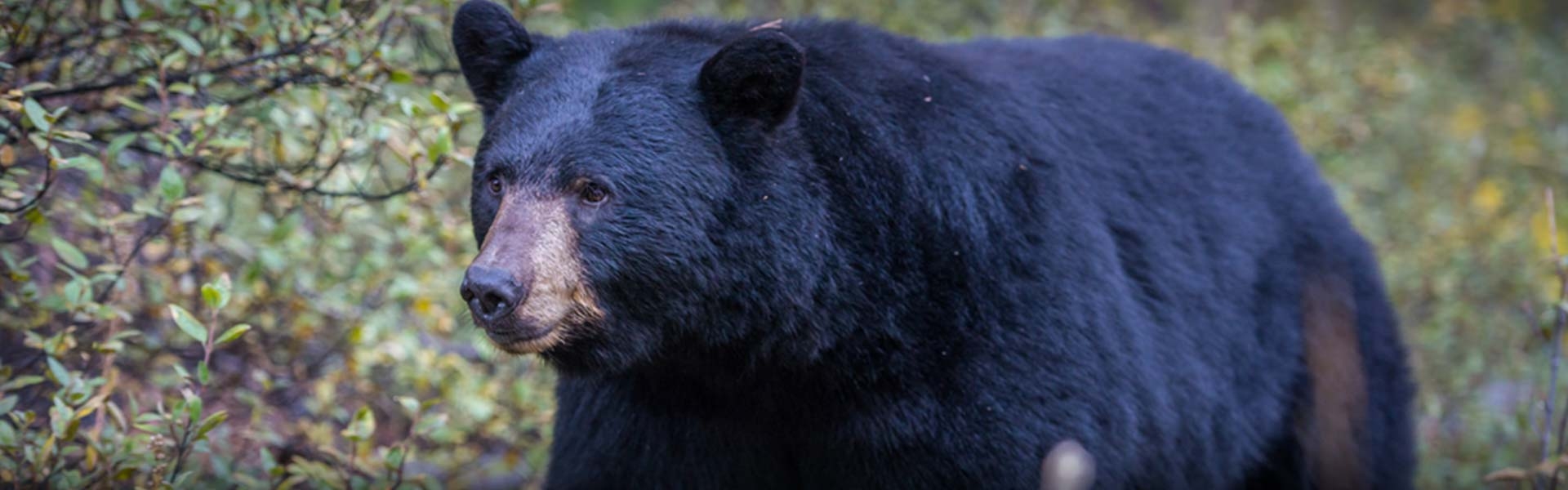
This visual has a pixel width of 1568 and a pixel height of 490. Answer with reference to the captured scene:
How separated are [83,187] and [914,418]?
9.25 feet

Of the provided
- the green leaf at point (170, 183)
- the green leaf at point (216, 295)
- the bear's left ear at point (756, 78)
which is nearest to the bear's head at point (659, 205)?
the bear's left ear at point (756, 78)

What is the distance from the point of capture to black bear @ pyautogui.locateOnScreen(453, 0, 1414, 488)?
3115 mm

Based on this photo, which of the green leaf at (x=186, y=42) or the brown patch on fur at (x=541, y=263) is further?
the green leaf at (x=186, y=42)

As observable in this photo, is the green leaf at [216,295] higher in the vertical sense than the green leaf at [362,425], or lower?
higher

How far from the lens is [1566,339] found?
7004 mm

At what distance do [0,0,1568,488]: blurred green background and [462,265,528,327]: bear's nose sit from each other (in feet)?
1.90

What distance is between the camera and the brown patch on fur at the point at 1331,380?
455 cm

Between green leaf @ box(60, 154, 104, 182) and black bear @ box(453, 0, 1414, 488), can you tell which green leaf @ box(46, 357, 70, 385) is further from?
black bear @ box(453, 0, 1414, 488)

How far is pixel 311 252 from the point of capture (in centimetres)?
509

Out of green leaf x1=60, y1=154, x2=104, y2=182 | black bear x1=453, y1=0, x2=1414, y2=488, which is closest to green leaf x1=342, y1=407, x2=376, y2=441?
black bear x1=453, y1=0, x2=1414, y2=488

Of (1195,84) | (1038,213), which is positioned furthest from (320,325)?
(1195,84)

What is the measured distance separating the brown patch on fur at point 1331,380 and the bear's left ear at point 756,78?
7.60 ft

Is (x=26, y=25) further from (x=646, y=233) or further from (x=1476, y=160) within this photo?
(x=1476, y=160)

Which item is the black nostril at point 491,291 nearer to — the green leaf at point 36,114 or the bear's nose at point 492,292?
the bear's nose at point 492,292
